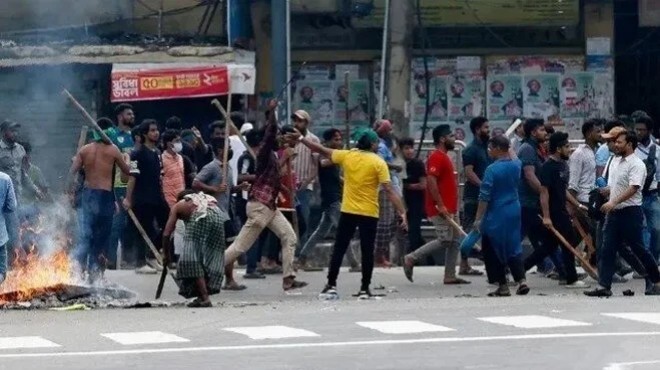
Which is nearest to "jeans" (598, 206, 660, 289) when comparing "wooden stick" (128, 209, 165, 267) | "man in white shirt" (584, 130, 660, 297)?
"man in white shirt" (584, 130, 660, 297)

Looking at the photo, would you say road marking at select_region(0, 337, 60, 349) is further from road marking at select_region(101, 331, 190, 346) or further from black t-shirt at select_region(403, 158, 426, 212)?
black t-shirt at select_region(403, 158, 426, 212)

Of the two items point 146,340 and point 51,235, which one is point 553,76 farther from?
point 146,340

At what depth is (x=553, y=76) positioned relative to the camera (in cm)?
2683

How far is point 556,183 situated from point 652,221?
1.04m

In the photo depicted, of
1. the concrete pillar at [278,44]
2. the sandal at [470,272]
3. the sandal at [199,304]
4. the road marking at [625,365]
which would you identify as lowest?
the sandal at [470,272]

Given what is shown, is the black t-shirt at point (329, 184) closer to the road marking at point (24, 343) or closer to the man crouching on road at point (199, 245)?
the man crouching on road at point (199, 245)

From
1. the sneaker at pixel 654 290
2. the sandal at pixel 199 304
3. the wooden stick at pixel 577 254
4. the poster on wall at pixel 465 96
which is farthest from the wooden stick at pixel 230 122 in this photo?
the poster on wall at pixel 465 96

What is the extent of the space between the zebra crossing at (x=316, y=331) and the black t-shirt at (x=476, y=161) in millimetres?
3831

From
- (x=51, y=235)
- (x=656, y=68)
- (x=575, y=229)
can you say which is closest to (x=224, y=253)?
(x=51, y=235)

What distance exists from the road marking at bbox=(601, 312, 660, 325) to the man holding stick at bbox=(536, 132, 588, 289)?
297cm

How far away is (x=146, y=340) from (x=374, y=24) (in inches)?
536

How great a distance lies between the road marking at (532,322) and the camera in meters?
14.1

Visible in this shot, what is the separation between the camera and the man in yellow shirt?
16625 millimetres

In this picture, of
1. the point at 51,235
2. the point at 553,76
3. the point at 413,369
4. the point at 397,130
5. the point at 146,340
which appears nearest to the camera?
the point at 413,369
